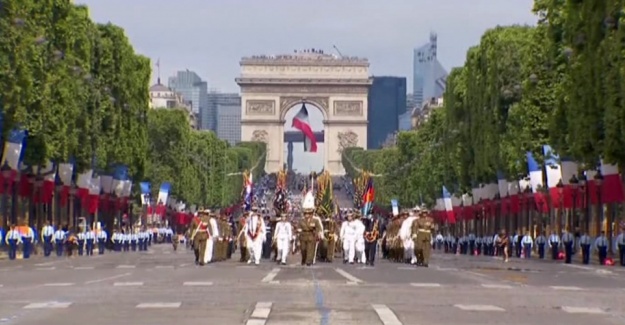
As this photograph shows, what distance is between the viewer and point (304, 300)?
28.2m

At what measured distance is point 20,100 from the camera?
68312mm

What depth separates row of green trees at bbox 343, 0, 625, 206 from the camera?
67.4 m

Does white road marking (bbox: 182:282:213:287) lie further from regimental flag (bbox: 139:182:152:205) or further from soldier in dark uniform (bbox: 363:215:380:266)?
regimental flag (bbox: 139:182:152:205)

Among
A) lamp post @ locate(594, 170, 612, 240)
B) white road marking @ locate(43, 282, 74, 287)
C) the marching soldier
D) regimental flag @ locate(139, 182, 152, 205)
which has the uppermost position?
regimental flag @ locate(139, 182, 152, 205)

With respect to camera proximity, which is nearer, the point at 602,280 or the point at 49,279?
the point at 49,279

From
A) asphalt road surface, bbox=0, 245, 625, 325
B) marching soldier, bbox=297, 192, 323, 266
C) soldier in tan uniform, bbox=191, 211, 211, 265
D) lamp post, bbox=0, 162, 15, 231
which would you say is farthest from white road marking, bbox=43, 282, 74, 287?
lamp post, bbox=0, 162, 15, 231

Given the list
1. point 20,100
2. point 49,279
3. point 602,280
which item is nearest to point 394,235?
point 20,100

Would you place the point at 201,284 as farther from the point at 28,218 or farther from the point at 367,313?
the point at 28,218

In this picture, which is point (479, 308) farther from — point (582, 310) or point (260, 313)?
point (260, 313)

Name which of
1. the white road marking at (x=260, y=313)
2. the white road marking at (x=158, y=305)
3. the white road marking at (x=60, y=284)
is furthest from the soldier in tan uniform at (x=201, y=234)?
the white road marking at (x=260, y=313)

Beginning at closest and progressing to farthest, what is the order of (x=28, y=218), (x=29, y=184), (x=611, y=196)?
(x=611, y=196), (x=29, y=184), (x=28, y=218)

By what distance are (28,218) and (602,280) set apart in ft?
162

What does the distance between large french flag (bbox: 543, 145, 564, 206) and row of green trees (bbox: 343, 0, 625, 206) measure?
1000mm

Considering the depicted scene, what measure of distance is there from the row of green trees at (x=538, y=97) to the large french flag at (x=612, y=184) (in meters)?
0.61
